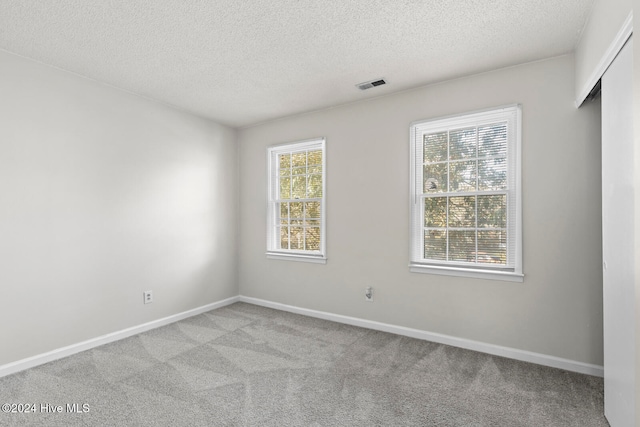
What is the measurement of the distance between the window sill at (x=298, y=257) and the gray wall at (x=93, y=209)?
79 cm

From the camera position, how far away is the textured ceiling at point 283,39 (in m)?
2.07

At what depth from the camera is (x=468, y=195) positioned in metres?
3.04

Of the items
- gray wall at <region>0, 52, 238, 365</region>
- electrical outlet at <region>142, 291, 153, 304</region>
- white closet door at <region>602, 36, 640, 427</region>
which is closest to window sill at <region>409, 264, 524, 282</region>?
white closet door at <region>602, 36, 640, 427</region>

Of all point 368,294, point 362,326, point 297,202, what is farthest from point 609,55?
point 297,202

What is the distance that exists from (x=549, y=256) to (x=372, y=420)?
194 centimetres

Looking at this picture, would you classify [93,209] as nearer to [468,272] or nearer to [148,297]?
[148,297]

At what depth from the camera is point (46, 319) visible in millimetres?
2756

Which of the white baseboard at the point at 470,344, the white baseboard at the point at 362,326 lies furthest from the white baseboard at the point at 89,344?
the white baseboard at the point at 470,344

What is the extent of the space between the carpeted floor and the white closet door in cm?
40

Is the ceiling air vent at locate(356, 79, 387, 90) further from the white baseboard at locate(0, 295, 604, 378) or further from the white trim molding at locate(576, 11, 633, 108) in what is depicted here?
the white baseboard at locate(0, 295, 604, 378)

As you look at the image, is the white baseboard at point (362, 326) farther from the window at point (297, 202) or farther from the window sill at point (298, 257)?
the window at point (297, 202)

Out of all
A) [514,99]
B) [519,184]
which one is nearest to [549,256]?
[519,184]

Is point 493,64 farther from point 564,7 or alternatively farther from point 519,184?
point 519,184

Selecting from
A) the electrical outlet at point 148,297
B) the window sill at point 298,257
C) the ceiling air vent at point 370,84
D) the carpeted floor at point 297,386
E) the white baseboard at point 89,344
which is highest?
the ceiling air vent at point 370,84
